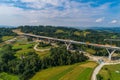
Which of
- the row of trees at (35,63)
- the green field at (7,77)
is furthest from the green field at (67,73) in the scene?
the green field at (7,77)

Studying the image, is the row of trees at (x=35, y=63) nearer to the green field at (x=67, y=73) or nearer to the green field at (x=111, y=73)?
the green field at (x=67, y=73)

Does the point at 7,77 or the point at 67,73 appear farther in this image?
the point at 7,77

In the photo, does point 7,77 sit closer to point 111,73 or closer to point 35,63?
point 35,63

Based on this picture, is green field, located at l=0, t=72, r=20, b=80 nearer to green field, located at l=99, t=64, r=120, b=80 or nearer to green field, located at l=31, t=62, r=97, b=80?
green field, located at l=31, t=62, r=97, b=80

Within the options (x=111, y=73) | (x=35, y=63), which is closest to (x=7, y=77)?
(x=35, y=63)

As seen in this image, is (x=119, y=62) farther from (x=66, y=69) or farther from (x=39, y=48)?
(x=39, y=48)

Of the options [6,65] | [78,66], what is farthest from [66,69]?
[6,65]

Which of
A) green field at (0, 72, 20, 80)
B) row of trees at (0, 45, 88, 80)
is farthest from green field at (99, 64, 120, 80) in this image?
green field at (0, 72, 20, 80)

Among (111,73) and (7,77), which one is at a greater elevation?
(111,73)
